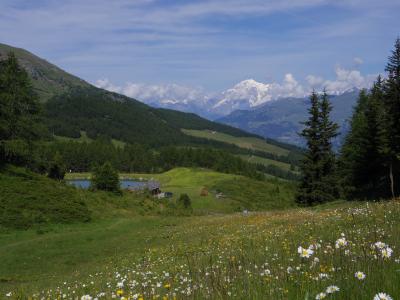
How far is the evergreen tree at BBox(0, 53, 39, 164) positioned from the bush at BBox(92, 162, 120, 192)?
10.7 metres

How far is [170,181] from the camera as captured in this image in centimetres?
16800

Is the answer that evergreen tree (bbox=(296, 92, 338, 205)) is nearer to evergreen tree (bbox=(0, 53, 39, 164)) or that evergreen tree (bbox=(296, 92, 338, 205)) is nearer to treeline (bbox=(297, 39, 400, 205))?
treeline (bbox=(297, 39, 400, 205))

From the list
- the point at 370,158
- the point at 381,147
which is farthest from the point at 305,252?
the point at 370,158

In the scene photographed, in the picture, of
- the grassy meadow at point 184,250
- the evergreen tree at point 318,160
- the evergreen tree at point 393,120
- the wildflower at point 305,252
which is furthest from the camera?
the evergreen tree at point 318,160

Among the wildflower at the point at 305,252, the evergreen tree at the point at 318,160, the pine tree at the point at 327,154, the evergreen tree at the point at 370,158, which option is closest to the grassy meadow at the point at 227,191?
the evergreen tree at the point at 318,160

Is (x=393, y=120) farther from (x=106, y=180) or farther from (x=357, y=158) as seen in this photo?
(x=106, y=180)

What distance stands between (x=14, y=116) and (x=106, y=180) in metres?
17.3

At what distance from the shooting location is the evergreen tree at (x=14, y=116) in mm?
51156

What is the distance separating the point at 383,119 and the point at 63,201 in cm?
3699

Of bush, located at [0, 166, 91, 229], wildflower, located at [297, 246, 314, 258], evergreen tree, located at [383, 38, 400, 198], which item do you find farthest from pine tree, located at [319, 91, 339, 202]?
wildflower, located at [297, 246, 314, 258]

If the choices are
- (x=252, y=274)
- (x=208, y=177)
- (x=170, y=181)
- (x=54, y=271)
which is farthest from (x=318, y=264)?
(x=170, y=181)

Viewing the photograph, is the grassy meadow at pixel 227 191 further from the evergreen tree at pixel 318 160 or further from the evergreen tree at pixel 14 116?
the evergreen tree at pixel 14 116

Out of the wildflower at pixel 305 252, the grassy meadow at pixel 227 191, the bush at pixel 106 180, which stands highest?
the wildflower at pixel 305 252

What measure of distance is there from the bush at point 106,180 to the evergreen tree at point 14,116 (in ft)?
34.9
